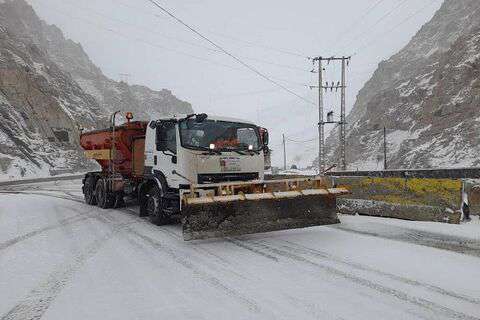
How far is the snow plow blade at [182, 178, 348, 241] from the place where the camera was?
21.7ft

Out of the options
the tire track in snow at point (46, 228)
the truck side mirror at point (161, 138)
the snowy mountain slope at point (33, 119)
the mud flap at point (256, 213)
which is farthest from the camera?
the snowy mountain slope at point (33, 119)

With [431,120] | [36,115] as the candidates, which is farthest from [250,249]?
[431,120]

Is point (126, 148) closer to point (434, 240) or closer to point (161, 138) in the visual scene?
point (161, 138)

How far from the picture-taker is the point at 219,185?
696 centimetres

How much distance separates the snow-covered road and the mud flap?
27 cm

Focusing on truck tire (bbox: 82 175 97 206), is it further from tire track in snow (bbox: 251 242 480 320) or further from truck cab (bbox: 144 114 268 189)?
tire track in snow (bbox: 251 242 480 320)

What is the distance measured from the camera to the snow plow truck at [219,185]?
678cm

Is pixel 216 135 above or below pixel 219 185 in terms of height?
above

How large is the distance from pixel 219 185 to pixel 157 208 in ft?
7.81

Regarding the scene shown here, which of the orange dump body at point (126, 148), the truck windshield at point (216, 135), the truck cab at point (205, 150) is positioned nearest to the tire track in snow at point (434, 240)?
the truck cab at point (205, 150)

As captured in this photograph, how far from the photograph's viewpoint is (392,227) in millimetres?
A: 7906

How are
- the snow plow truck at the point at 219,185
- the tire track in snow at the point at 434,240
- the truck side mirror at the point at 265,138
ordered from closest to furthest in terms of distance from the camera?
the tire track in snow at the point at 434,240 < the snow plow truck at the point at 219,185 < the truck side mirror at the point at 265,138

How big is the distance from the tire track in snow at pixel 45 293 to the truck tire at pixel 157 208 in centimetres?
235

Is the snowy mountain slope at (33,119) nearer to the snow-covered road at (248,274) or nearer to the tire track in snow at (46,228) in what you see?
the tire track in snow at (46,228)
